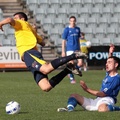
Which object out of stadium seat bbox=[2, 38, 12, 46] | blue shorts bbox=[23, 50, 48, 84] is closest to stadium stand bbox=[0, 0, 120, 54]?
stadium seat bbox=[2, 38, 12, 46]

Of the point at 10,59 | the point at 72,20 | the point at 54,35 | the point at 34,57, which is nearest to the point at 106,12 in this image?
the point at 54,35

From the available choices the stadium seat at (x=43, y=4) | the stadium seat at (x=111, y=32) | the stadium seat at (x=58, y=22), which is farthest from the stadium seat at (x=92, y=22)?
the stadium seat at (x=43, y=4)

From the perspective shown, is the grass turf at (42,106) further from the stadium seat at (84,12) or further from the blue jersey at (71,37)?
the stadium seat at (84,12)

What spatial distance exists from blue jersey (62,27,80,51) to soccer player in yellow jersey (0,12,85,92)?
6.05 m

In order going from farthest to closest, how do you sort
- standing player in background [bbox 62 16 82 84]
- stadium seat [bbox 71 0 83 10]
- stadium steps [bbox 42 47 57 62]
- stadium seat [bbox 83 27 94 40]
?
stadium seat [bbox 71 0 83 10]
stadium seat [bbox 83 27 94 40]
stadium steps [bbox 42 47 57 62]
standing player in background [bbox 62 16 82 84]

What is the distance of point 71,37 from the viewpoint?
1695cm

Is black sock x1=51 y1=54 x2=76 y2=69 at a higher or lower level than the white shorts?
higher

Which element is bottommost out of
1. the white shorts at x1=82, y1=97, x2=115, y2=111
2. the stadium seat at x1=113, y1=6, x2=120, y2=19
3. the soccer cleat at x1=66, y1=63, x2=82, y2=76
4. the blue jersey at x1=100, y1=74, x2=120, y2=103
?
the stadium seat at x1=113, y1=6, x2=120, y2=19

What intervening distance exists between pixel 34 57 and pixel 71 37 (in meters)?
6.89

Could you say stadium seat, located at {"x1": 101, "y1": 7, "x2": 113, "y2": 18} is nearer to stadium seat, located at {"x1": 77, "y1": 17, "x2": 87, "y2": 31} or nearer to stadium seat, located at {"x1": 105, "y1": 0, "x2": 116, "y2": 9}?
stadium seat, located at {"x1": 105, "y1": 0, "x2": 116, "y2": 9}

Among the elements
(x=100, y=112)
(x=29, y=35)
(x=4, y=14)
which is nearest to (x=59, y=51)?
(x=4, y=14)

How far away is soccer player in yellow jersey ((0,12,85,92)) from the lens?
32.3ft

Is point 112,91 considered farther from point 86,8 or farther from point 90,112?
point 86,8

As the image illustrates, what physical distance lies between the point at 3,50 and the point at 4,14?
→ 15.5 ft
